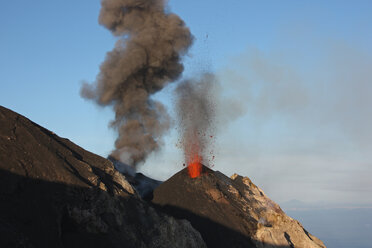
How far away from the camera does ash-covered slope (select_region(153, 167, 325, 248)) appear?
152 ft

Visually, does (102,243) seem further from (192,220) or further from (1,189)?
(192,220)

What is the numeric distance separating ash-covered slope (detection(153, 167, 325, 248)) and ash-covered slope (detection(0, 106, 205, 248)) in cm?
460

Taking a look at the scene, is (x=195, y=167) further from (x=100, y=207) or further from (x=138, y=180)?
(x=100, y=207)

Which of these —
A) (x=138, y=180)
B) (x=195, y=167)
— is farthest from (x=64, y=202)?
(x=138, y=180)

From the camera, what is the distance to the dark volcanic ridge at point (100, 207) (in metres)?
30.9

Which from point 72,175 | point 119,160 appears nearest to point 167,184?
point 119,160

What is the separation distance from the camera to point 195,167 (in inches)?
2183

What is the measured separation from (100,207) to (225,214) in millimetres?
17583

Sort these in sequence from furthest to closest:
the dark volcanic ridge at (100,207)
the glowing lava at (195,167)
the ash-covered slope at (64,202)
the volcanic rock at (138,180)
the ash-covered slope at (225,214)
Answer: the volcanic rock at (138,180), the glowing lava at (195,167), the ash-covered slope at (225,214), the dark volcanic ridge at (100,207), the ash-covered slope at (64,202)

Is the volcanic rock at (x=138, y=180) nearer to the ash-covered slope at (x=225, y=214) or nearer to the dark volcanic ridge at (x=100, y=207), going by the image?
the dark volcanic ridge at (x=100, y=207)

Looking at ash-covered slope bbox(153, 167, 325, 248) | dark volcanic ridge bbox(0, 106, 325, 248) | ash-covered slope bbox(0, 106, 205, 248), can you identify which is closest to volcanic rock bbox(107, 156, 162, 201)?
dark volcanic ridge bbox(0, 106, 325, 248)

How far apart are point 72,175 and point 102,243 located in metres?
6.64

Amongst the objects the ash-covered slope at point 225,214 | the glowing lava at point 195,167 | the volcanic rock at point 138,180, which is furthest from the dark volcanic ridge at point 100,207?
the volcanic rock at point 138,180

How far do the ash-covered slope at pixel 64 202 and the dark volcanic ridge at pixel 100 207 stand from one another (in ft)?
0.25
